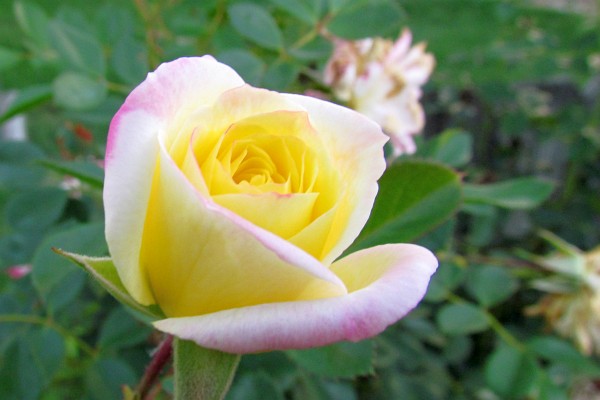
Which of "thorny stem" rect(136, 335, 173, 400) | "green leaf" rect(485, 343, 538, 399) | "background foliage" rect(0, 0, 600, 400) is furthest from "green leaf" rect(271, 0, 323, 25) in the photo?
"green leaf" rect(485, 343, 538, 399)

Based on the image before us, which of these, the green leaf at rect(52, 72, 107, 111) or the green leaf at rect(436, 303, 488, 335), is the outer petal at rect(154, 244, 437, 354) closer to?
the green leaf at rect(52, 72, 107, 111)

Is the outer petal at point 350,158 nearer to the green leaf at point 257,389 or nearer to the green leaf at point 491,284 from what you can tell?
the green leaf at point 257,389

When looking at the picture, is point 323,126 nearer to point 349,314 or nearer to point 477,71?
point 349,314

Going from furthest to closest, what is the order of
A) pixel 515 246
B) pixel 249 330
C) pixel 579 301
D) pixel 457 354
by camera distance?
pixel 515 246 < pixel 457 354 < pixel 579 301 < pixel 249 330

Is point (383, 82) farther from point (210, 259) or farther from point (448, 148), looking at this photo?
point (210, 259)

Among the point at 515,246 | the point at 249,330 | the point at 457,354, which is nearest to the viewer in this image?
the point at 249,330

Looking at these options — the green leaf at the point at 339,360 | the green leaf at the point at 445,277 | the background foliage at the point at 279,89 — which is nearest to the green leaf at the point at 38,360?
the background foliage at the point at 279,89

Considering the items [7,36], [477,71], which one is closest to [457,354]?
[477,71]
